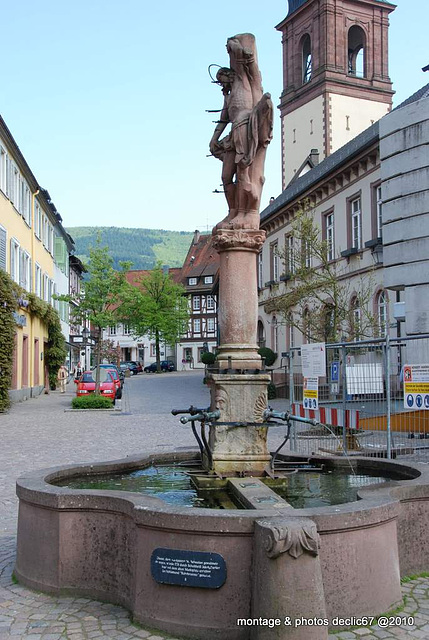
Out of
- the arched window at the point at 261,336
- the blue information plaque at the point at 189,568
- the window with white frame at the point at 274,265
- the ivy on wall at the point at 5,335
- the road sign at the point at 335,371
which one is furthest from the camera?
the arched window at the point at 261,336

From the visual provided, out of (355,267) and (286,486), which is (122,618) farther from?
(355,267)

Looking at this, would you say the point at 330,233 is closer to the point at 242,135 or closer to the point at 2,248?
the point at 2,248

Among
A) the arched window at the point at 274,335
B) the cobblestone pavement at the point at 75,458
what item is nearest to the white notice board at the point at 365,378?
the cobblestone pavement at the point at 75,458

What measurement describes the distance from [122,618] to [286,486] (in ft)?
6.62

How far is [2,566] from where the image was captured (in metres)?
6.30

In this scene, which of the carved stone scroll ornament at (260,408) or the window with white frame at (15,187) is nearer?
the carved stone scroll ornament at (260,408)

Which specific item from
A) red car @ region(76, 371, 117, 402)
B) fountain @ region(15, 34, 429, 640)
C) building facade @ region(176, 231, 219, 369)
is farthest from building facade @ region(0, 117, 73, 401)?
building facade @ region(176, 231, 219, 369)

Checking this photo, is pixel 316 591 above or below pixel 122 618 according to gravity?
above

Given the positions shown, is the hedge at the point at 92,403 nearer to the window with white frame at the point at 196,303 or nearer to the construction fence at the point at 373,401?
the construction fence at the point at 373,401

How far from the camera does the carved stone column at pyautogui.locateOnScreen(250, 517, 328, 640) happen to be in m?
4.18

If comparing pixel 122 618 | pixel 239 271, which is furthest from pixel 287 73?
pixel 122 618

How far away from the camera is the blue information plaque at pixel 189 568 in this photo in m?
4.48

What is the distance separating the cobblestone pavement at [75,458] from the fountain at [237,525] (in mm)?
152

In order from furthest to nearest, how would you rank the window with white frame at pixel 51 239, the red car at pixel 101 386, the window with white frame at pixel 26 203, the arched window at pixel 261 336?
1. the window with white frame at pixel 51 239
2. the arched window at pixel 261 336
3. the window with white frame at pixel 26 203
4. the red car at pixel 101 386
